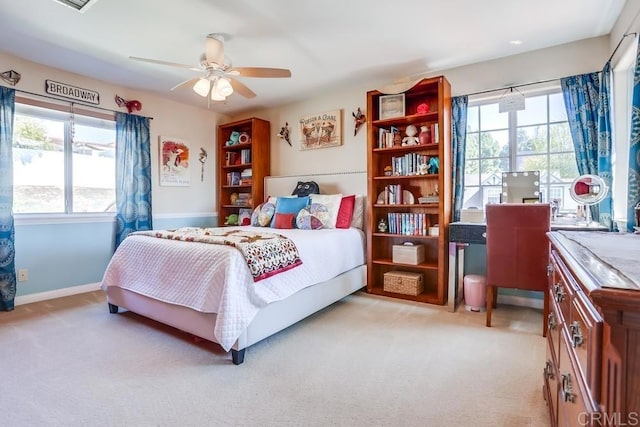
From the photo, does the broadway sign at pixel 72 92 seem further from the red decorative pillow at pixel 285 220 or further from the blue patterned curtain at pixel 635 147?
the blue patterned curtain at pixel 635 147

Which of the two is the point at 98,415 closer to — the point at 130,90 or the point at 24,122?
the point at 24,122

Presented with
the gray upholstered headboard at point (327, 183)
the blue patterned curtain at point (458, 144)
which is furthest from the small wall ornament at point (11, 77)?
the blue patterned curtain at point (458, 144)

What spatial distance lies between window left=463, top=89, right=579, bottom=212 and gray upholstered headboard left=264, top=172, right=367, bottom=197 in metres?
1.19

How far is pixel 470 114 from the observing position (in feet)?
11.5

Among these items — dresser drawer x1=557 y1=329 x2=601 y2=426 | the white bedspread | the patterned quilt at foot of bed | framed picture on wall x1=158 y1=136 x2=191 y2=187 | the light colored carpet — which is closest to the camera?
dresser drawer x1=557 y1=329 x2=601 y2=426

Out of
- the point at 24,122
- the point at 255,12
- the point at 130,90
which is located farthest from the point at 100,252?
the point at 255,12

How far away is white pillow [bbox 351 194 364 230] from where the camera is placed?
3830 millimetres

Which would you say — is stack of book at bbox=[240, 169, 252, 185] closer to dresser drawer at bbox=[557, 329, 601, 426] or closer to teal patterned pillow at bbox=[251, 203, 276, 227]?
teal patterned pillow at bbox=[251, 203, 276, 227]

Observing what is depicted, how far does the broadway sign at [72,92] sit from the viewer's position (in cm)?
343

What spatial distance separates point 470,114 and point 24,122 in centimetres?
459

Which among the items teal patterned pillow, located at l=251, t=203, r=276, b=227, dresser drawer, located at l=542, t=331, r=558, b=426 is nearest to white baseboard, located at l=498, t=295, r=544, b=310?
dresser drawer, located at l=542, t=331, r=558, b=426

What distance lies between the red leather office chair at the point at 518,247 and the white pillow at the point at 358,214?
148 centimetres

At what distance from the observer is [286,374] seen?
1.95 meters

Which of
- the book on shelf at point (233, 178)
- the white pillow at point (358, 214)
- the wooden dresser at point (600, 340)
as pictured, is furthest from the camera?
the book on shelf at point (233, 178)
